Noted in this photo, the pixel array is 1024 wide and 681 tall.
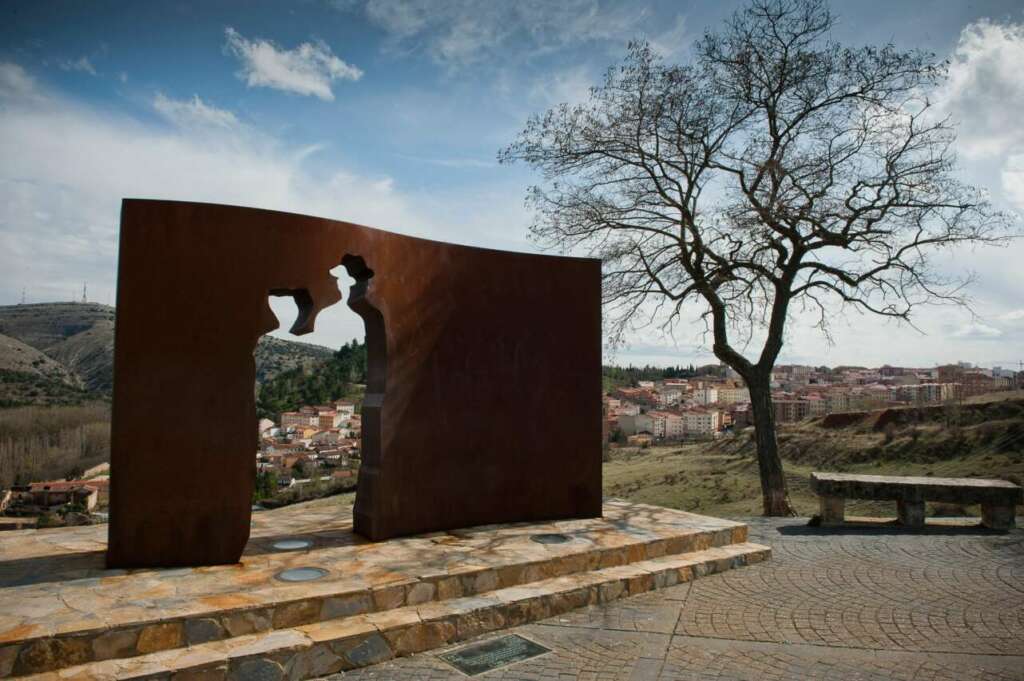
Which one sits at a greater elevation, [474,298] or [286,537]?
[474,298]

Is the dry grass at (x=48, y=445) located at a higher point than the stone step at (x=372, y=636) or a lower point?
lower

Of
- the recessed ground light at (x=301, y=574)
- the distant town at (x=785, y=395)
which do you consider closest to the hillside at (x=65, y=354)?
the distant town at (x=785, y=395)

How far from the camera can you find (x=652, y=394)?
6028cm

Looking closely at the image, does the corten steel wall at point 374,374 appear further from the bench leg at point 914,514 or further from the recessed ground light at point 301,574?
the bench leg at point 914,514

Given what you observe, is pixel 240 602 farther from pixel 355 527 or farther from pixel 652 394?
pixel 652 394

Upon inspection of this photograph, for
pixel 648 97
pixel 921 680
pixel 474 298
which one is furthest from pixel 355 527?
pixel 648 97

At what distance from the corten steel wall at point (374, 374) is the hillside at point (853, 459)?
7.86m

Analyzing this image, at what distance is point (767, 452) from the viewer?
37.6 ft

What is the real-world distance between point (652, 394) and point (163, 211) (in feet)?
189

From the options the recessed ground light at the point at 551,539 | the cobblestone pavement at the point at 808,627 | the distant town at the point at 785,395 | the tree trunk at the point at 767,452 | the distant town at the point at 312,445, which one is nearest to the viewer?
the cobblestone pavement at the point at 808,627

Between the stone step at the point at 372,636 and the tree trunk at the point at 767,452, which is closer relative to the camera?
the stone step at the point at 372,636

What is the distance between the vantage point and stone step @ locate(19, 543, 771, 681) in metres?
3.51

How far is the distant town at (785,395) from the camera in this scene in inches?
1291

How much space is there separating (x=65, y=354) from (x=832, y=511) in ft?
213
